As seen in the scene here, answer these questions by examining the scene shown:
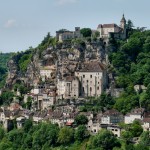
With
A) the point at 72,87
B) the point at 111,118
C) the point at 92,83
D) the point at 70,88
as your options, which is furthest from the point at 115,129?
the point at 70,88

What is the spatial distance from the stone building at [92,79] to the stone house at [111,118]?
331 inches

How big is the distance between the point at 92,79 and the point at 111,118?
10056mm

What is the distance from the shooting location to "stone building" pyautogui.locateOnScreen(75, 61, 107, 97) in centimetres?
6788

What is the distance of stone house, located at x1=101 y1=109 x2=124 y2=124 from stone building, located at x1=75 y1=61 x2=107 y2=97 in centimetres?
841

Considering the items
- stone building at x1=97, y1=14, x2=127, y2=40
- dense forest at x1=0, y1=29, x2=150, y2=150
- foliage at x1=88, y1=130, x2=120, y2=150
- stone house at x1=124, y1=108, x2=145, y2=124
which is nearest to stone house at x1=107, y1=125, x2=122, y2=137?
dense forest at x1=0, y1=29, x2=150, y2=150

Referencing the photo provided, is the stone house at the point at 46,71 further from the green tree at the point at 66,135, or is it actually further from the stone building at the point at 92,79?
the green tree at the point at 66,135

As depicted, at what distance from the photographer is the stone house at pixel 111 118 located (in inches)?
2325

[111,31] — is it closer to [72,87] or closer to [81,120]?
[72,87]

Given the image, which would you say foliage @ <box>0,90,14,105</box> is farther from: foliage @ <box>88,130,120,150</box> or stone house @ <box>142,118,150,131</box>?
stone house @ <box>142,118,150,131</box>

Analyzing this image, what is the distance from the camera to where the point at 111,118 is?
59062 millimetres

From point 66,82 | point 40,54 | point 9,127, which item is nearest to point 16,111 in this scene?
point 9,127

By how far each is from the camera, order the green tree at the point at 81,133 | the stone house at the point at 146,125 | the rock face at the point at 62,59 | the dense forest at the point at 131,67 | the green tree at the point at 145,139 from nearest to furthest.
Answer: the green tree at the point at 145,139, the stone house at the point at 146,125, the green tree at the point at 81,133, the dense forest at the point at 131,67, the rock face at the point at 62,59

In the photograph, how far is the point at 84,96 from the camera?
6838cm

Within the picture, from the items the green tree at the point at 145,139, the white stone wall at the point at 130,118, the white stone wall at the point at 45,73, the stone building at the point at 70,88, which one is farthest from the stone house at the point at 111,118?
the white stone wall at the point at 45,73
